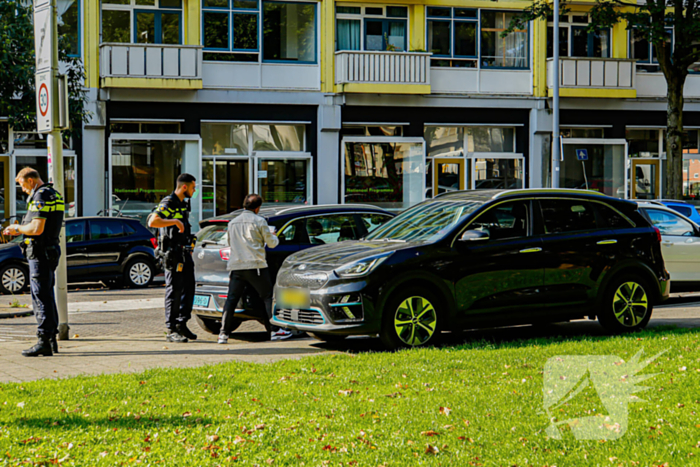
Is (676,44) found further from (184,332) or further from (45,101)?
(45,101)

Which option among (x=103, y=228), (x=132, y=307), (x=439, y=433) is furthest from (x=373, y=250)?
(x=103, y=228)

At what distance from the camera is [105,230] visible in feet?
59.9

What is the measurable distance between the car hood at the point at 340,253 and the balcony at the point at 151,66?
1633 cm

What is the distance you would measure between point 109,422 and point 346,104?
71.2 ft

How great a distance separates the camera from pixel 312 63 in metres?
26.6

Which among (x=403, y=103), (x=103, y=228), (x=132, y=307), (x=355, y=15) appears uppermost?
(x=355, y=15)

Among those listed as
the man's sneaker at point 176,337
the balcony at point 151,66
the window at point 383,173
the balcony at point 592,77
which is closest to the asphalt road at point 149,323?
the man's sneaker at point 176,337

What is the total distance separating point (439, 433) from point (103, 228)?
561 inches

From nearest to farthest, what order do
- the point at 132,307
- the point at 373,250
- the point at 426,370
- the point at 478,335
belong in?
1. the point at 426,370
2. the point at 373,250
3. the point at 478,335
4. the point at 132,307

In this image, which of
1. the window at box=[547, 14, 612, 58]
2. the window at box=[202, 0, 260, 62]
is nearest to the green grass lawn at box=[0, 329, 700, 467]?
the window at box=[202, 0, 260, 62]

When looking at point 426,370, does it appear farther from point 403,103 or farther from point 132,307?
point 403,103

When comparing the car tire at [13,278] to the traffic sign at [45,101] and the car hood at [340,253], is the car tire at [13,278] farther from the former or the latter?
the car hood at [340,253]

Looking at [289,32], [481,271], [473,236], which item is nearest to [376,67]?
[289,32]

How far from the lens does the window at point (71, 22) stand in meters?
24.7
